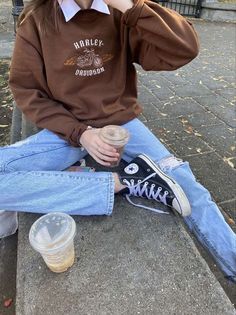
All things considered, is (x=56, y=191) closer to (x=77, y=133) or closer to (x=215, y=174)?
(x=77, y=133)

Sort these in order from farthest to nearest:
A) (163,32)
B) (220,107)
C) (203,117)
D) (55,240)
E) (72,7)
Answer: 1. (220,107)
2. (203,117)
3. (72,7)
4. (163,32)
5. (55,240)

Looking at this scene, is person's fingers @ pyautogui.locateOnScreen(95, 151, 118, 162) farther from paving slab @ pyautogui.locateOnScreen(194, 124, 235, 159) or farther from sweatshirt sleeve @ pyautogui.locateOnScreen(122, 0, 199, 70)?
paving slab @ pyautogui.locateOnScreen(194, 124, 235, 159)

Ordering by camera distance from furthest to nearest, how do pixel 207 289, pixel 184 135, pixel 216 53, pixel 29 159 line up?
pixel 216 53 < pixel 184 135 < pixel 29 159 < pixel 207 289

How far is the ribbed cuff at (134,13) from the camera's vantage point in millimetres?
1714

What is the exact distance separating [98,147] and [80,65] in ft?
1.68

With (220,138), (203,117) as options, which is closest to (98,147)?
(220,138)

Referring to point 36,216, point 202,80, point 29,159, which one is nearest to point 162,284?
point 36,216

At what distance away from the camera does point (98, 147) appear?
177 centimetres

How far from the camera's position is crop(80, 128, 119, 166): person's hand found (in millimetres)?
1752

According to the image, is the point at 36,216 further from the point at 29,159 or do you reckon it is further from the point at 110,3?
the point at 110,3

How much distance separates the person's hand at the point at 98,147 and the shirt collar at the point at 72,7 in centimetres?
61

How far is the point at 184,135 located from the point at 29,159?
1.68 metres

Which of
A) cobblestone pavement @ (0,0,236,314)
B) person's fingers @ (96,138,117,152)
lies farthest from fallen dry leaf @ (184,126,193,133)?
person's fingers @ (96,138,117,152)

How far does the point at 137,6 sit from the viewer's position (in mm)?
1711
